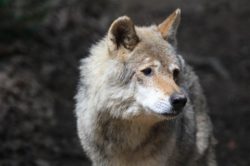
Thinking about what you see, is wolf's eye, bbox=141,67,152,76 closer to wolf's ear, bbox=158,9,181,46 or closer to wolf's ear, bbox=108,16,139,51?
wolf's ear, bbox=108,16,139,51

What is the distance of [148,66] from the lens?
6.75 meters

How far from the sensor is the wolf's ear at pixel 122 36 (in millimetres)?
6764

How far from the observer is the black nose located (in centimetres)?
645

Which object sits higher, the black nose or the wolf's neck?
the wolf's neck

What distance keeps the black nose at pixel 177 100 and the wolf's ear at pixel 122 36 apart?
2.39ft

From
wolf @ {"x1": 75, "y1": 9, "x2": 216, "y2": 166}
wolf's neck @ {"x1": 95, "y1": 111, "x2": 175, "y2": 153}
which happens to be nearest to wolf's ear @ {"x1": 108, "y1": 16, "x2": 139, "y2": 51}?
wolf @ {"x1": 75, "y1": 9, "x2": 216, "y2": 166}

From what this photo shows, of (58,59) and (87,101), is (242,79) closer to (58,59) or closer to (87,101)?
(58,59)

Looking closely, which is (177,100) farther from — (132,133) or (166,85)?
(132,133)

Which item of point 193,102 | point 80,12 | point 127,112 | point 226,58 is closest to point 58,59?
point 80,12

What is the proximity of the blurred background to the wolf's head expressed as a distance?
3.24m

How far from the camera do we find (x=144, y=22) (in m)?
13.2

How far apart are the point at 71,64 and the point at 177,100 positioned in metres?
5.63

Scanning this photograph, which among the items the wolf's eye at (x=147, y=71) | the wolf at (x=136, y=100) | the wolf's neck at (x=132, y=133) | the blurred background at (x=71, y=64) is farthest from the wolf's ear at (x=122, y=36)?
the blurred background at (x=71, y=64)

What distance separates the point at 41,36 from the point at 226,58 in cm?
320
